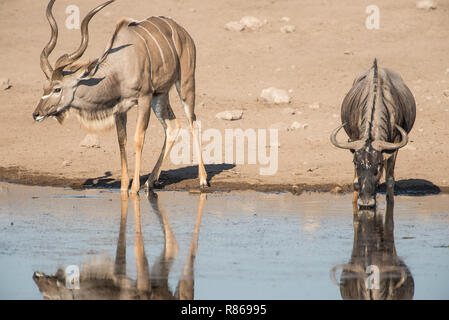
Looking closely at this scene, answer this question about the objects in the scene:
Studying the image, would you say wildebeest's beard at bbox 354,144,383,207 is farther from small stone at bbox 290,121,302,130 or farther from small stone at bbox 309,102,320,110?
small stone at bbox 309,102,320,110

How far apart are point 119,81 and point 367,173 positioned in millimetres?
3390

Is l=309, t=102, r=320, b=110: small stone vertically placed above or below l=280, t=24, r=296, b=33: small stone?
below

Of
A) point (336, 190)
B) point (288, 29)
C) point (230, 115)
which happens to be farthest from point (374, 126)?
point (288, 29)

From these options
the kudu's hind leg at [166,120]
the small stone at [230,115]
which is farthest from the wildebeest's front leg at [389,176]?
the small stone at [230,115]

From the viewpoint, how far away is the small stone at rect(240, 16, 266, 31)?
1997cm

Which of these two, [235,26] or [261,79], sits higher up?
[235,26]

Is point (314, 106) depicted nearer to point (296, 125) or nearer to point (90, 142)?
point (296, 125)

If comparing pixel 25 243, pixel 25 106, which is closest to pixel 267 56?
pixel 25 106


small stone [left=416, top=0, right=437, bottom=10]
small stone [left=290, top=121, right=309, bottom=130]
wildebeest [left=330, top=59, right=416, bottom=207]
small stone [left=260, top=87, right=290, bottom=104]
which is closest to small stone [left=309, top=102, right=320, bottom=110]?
small stone [left=260, top=87, right=290, bottom=104]

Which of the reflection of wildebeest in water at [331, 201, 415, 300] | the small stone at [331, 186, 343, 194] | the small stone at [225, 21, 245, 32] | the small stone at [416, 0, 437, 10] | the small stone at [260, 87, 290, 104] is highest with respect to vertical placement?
the small stone at [416, 0, 437, 10]

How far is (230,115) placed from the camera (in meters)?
14.4

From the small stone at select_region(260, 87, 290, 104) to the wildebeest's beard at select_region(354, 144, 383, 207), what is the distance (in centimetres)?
666

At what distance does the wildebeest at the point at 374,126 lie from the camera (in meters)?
8.55
